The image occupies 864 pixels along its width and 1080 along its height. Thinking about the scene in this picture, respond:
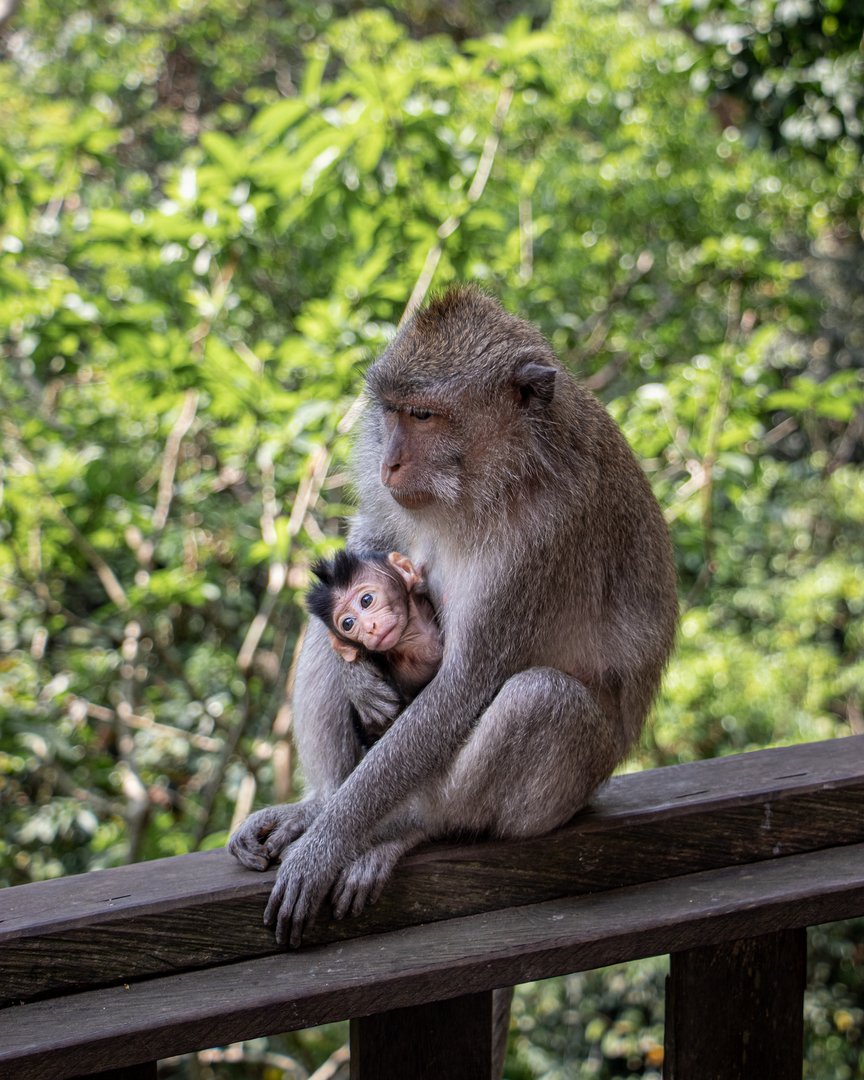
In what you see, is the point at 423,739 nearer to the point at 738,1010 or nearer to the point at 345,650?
the point at 345,650

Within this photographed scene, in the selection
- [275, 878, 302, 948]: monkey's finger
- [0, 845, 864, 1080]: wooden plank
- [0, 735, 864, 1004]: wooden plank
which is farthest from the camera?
[275, 878, 302, 948]: monkey's finger

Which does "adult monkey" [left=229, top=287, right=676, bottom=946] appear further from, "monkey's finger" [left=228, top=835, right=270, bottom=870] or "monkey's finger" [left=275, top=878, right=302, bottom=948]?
"monkey's finger" [left=275, top=878, right=302, bottom=948]

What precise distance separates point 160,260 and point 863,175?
3398mm

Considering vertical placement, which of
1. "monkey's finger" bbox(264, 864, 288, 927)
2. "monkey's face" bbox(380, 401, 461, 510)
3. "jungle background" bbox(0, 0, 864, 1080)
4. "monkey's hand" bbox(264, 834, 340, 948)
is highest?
"monkey's face" bbox(380, 401, 461, 510)

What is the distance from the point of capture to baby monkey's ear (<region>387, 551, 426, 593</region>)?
7.69 ft

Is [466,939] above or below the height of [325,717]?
above

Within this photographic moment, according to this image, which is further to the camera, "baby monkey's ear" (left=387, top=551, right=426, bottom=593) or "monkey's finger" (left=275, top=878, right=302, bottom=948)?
"baby monkey's ear" (left=387, top=551, right=426, bottom=593)

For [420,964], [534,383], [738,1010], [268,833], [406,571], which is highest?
[534,383]

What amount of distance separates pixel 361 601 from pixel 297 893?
2.49ft

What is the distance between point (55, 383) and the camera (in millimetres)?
5145

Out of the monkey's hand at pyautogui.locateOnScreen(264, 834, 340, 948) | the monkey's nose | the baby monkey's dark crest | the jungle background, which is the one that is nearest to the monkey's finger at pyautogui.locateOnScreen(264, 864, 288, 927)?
the monkey's hand at pyautogui.locateOnScreen(264, 834, 340, 948)

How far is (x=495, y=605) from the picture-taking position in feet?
7.09

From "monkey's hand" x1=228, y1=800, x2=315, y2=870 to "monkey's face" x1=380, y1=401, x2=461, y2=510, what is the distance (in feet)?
2.06

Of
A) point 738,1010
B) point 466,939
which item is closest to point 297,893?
point 466,939
